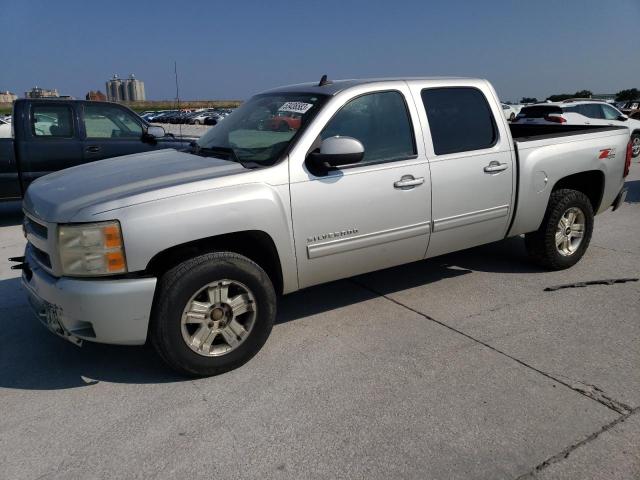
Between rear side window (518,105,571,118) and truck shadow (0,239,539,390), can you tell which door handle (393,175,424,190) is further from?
rear side window (518,105,571,118)

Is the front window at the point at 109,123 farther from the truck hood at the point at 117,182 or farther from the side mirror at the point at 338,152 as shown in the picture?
the side mirror at the point at 338,152

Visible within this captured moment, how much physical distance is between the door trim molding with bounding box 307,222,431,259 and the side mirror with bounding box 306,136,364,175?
536 millimetres

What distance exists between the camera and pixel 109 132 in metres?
7.86

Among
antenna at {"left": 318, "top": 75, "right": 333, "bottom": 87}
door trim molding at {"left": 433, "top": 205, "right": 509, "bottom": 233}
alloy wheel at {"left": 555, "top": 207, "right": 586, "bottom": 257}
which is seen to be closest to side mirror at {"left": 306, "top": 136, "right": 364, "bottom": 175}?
antenna at {"left": 318, "top": 75, "right": 333, "bottom": 87}

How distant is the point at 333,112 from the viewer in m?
3.70

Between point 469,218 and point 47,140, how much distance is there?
5.88 m

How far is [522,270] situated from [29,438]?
4258mm

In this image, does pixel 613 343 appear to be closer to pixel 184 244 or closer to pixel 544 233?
pixel 544 233

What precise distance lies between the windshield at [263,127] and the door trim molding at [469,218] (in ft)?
4.21

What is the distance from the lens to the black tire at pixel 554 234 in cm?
494

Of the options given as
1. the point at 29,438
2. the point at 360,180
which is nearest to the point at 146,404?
the point at 29,438

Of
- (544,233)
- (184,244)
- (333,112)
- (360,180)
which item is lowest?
(544,233)

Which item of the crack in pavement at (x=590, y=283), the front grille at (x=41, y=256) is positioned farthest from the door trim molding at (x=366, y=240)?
the front grille at (x=41, y=256)

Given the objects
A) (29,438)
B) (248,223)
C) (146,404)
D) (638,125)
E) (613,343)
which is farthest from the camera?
(638,125)
